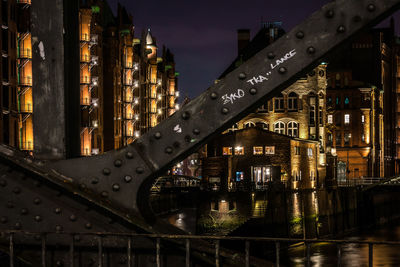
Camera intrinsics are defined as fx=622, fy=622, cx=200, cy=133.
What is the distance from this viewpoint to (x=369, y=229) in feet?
195

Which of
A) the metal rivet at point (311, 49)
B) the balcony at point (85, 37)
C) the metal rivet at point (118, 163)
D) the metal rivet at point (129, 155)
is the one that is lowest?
the metal rivet at point (118, 163)

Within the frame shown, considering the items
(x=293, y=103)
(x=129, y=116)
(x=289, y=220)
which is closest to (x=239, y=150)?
(x=293, y=103)

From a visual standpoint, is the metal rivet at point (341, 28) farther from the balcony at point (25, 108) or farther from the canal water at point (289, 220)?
the balcony at point (25, 108)

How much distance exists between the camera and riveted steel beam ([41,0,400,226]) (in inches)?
143

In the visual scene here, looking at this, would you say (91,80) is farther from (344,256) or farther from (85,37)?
(344,256)

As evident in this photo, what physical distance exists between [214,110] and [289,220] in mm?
44233

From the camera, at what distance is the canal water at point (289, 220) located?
1379 inches

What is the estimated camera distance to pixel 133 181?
3.85m

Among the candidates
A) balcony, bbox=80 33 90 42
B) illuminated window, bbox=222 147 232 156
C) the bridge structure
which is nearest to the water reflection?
illuminated window, bbox=222 147 232 156

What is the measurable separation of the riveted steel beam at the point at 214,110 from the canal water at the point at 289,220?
25.9m

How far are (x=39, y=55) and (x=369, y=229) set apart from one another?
58816 mm

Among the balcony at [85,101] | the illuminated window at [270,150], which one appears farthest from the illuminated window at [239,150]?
the balcony at [85,101]

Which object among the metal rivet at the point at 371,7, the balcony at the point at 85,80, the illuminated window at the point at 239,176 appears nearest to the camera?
the metal rivet at the point at 371,7

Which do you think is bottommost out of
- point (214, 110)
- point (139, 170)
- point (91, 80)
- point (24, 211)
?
point (24, 211)
